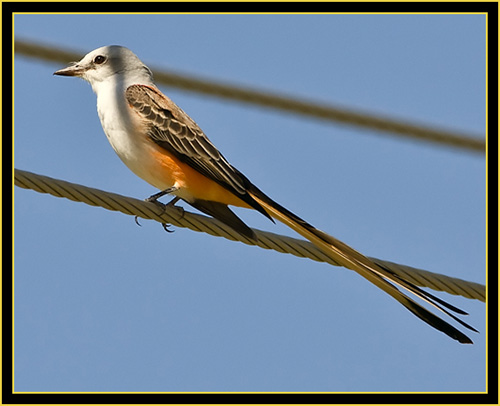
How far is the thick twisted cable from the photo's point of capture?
3.21m

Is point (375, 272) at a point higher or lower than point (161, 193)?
lower

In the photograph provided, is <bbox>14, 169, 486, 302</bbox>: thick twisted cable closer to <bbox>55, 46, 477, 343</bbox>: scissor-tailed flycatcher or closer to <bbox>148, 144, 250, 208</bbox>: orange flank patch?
<bbox>55, 46, 477, 343</bbox>: scissor-tailed flycatcher

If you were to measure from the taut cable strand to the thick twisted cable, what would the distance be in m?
0.86

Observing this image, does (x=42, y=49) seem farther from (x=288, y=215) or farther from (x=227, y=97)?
(x=288, y=215)

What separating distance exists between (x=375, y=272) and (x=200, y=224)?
82 centimetres

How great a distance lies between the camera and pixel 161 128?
438 centimetres

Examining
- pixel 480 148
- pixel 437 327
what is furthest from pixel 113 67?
pixel 437 327

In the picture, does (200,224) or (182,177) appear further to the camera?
(182,177)

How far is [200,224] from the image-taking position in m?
3.68

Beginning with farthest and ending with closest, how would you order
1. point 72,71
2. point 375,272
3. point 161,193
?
point 72,71 < point 161,193 < point 375,272

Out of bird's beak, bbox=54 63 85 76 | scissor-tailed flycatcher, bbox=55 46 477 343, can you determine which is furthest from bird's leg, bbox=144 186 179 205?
bird's beak, bbox=54 63 85 76

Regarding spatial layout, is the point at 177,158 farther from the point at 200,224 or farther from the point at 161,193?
the point at 200,224

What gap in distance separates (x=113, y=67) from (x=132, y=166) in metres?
0.88

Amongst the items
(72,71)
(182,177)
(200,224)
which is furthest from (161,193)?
(72,71)
